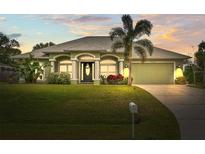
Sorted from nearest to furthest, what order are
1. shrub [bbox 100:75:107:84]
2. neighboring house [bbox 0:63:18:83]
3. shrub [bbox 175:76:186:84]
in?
shrub [bbox 100:75:107:84]
shrub [bbox 175:76:186:84]
neighboring house [bbox 0:63:18:83]

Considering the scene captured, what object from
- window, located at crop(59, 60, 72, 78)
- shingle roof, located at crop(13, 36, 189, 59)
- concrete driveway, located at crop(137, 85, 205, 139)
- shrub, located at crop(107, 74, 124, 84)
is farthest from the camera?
window, located at crop(59, 60, 72, 78)

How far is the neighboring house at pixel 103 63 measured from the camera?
1069 inches

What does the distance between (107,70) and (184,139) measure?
16099 millimetres

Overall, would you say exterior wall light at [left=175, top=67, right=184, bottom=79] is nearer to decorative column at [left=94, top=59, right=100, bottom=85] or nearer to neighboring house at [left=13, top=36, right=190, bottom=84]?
neighboring house at [left=13, top=36, right=190, bottom=84]

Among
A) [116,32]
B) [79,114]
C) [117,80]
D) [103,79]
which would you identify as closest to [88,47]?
[103,79]

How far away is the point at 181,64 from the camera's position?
28219mm

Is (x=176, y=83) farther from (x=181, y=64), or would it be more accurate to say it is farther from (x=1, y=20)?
(x=1, y=20)

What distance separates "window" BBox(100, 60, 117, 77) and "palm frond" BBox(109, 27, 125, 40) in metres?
3.89

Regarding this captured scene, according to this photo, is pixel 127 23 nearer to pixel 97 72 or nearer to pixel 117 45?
pixel 117 45

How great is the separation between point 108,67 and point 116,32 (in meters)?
4.33

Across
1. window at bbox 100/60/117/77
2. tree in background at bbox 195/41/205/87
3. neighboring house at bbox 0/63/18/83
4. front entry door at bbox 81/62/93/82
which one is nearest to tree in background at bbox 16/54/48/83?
front entry door at bbox 81/62/93/82

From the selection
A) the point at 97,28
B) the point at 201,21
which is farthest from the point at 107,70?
the point at 201,21

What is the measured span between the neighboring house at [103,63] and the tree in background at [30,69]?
88 centimetres

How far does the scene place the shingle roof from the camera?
1074 inches
